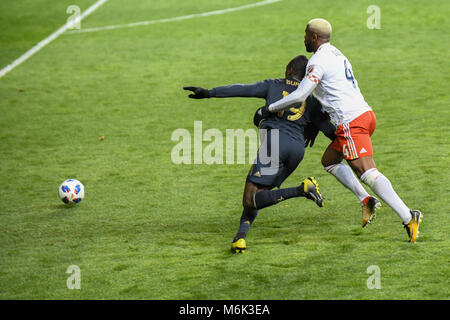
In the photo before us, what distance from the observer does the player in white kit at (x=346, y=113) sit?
6902mm

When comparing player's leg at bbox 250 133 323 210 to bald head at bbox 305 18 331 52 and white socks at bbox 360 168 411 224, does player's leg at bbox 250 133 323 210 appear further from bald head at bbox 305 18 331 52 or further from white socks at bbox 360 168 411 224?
bald head at bbox 305 18 331 52

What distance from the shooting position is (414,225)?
6879 millimetres

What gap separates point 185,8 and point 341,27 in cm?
552

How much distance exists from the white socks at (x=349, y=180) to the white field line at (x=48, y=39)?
11.2 metres

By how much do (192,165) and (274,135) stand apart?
3720 millimetres

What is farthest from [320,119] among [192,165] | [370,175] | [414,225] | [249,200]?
[192,165]

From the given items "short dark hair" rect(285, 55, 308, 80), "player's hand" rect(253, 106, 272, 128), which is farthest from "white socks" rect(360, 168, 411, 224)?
"short dark hair" rect(285, 55, 308, 80)

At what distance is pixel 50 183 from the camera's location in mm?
10211

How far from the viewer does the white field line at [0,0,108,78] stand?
675 inches

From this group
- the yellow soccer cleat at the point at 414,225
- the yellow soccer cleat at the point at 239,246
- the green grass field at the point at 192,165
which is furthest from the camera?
the yellow soccer cleat at the point at 239,246

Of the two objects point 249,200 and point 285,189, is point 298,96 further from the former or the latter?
point 249,200

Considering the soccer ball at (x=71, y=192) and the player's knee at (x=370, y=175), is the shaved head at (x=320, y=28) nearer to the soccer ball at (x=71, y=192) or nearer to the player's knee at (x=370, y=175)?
the player's knee at (x=370, y=175)

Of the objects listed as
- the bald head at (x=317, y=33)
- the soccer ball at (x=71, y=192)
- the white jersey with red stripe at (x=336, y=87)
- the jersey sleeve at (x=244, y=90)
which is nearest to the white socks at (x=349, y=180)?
the white jersey with red stripe at (x=336, y=87)
